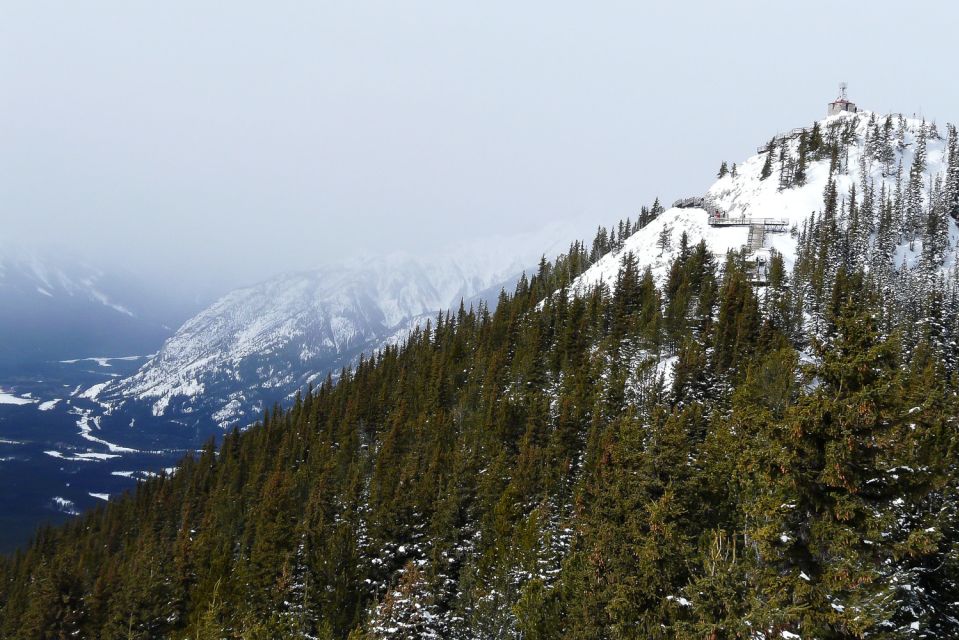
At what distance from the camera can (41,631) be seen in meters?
54.9

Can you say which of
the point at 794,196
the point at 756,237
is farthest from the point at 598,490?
the point at 794,196

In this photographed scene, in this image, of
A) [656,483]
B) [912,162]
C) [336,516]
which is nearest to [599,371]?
[336,516]

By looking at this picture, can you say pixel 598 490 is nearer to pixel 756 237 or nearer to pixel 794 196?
pixel 756 237

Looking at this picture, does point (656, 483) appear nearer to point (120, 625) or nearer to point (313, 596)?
point (313, 596)

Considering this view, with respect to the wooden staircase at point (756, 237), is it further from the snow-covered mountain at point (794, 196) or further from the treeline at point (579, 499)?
the treeline at point (579, 499)

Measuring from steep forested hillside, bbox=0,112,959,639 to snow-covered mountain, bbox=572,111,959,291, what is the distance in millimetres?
2125

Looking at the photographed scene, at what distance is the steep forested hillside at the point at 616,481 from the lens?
52.6ft

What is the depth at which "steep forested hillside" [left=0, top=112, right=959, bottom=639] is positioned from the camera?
1605 cm

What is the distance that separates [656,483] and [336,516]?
192 ft

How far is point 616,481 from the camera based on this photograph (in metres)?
31.3

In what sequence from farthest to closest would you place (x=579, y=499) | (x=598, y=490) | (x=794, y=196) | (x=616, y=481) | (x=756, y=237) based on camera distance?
1. (x=794, y=196)
2. (x=756, y=237)
3. (x=579, y=499)
4. (x=598, y=490)
5. (x=616, y=481)

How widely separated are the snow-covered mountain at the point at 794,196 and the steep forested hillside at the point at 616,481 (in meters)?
2.13

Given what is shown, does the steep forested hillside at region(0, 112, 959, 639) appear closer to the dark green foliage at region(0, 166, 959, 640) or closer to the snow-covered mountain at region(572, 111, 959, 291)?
the dark green foliage at region(0, 166, 959, 640)

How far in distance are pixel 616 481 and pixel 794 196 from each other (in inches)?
6233
